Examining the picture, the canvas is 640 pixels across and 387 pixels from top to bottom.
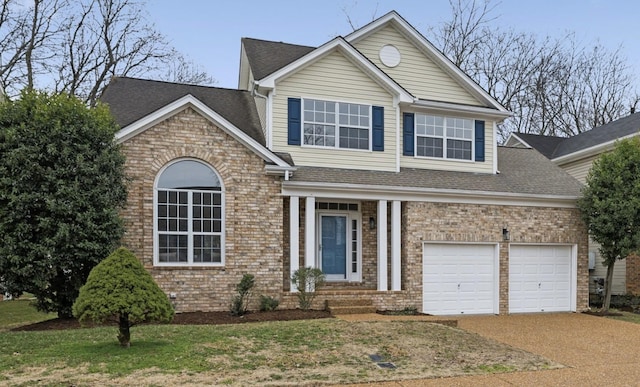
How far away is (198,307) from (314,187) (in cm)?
390

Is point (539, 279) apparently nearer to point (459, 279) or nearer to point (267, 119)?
point (459, 279)

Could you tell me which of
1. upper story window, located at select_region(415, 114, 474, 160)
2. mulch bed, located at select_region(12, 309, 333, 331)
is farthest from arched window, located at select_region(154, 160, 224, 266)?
upper story window, located at select_region(415, 114, 474, 160)

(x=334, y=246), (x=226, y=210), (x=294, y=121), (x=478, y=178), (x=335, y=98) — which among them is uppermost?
(x=335, y=98)

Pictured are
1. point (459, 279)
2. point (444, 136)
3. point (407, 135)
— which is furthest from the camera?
point (444, 136)

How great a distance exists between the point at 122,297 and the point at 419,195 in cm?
815

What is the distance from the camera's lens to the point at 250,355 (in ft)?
24.7

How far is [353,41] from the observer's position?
48.7ft

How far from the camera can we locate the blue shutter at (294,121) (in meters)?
13.2

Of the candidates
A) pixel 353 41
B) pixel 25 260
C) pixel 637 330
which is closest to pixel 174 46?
pixel 353 41

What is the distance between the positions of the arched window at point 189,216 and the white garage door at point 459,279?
5.46 meters

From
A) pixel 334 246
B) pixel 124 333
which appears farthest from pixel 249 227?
pixel 124 333

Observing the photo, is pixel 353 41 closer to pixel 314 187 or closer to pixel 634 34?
pixel 314 187

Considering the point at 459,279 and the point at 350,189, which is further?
the point at 459,279

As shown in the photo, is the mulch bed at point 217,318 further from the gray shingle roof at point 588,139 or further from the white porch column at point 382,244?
the gray shingle roof at point 588,139
